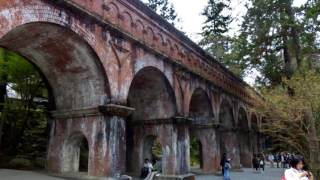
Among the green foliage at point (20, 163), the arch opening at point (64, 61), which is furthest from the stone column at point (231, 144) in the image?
the arch opening at point (64, 61)

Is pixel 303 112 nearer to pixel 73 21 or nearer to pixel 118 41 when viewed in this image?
pixel 118 41

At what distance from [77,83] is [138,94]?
14.5 ft

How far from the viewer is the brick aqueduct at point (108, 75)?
350 inches

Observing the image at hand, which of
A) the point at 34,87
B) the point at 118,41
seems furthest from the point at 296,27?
the point at 34,87

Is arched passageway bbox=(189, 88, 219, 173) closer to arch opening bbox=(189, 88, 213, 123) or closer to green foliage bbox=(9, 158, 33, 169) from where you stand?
arch opening bbox=(189, 88, 213, 123)

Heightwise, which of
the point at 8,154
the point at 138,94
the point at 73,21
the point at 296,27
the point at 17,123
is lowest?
the point at 8,154

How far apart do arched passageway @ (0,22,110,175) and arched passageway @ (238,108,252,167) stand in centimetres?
1703

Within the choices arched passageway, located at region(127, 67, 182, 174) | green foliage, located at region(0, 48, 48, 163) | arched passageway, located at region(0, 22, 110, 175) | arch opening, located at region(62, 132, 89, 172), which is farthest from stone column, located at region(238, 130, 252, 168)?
→ arched passageway, located at region(0, 22, 110, 175)

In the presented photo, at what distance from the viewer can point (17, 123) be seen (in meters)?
17.6

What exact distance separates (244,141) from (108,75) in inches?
714

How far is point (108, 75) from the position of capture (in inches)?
401

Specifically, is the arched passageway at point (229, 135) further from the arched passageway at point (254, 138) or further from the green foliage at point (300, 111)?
the green foliage at point (300, 111)

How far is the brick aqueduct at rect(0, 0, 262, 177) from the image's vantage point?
8891mm

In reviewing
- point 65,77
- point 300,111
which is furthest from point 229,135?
point 65,77
